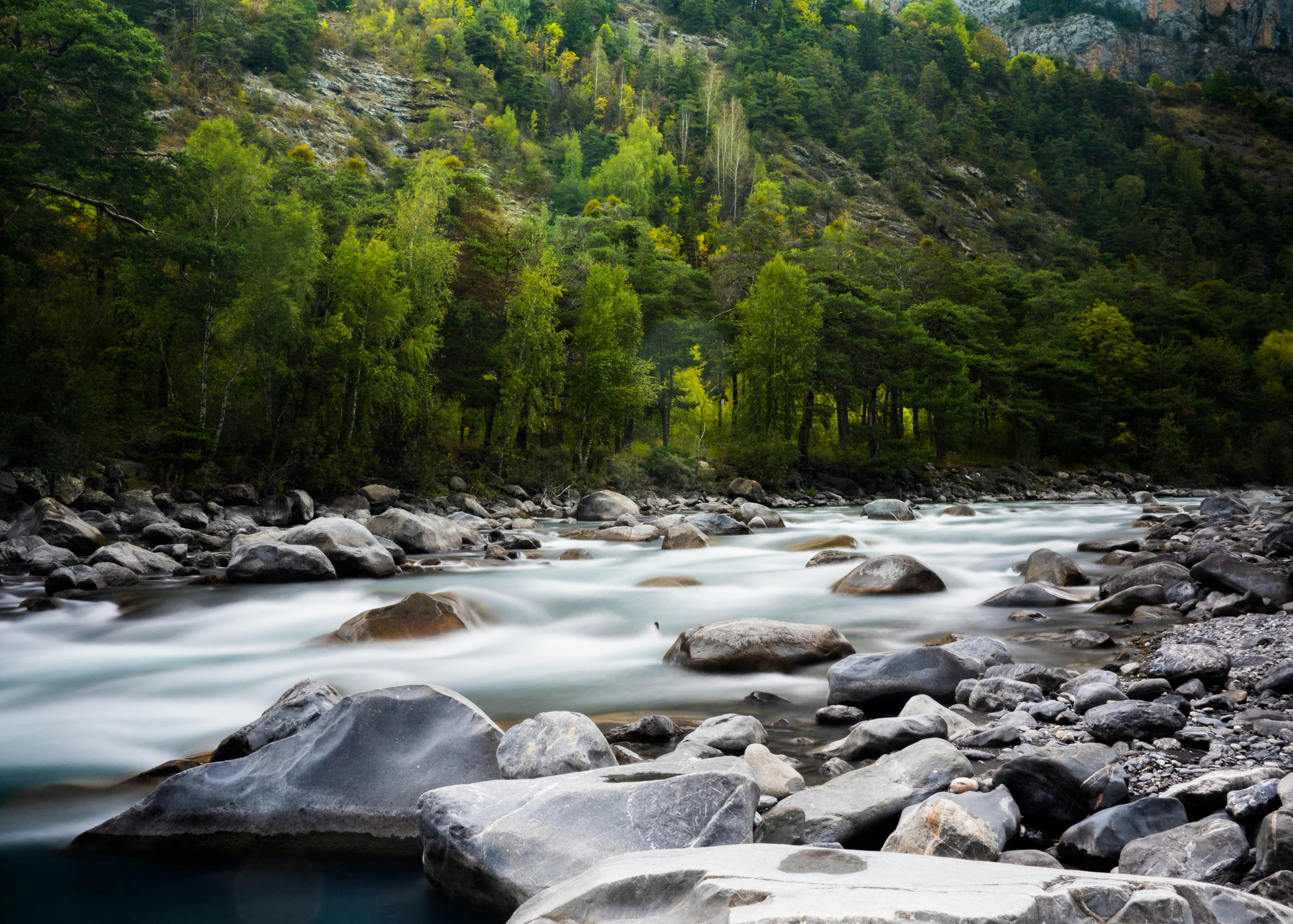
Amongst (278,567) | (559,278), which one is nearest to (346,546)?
(278,567)

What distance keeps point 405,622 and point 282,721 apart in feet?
11.8

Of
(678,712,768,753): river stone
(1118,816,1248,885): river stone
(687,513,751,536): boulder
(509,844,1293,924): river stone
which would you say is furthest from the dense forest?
(1118,816,1248,885): river stone

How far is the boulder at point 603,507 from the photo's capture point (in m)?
26.6

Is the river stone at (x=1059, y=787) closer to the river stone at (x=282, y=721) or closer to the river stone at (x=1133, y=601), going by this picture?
the river stone at (x=282, y=721)

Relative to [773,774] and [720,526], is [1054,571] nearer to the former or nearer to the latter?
[773,774]

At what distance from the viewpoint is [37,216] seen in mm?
20562

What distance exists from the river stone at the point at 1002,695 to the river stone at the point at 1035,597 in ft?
15.8

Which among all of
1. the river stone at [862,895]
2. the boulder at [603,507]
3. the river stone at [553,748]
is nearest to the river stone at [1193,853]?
the river stone at [862,895]

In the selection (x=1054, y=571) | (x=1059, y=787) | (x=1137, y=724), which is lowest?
(x=1054, y=571)

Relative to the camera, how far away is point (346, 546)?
13320 millimetres

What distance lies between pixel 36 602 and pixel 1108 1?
25453 cm

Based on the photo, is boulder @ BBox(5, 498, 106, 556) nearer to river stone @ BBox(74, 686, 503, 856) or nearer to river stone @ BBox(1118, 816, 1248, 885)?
river stone @ BBox(74, 686, 503, 856)

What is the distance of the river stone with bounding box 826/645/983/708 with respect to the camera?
628 cm

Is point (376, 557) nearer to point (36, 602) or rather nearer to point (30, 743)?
point (36, 602)
